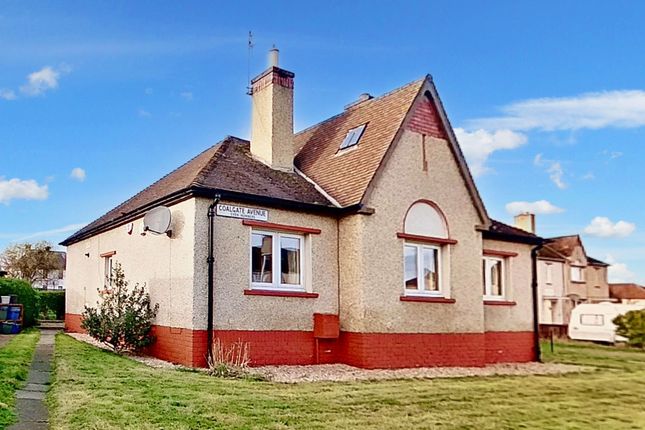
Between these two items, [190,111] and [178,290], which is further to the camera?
[190,111]

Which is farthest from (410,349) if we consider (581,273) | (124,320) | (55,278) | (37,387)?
(55,278)

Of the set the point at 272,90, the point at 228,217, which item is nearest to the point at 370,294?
the point at 228,217

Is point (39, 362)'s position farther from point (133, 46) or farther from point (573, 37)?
point (573, 37)

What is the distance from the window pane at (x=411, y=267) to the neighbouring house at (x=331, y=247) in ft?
0.10

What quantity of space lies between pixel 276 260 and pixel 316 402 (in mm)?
6091

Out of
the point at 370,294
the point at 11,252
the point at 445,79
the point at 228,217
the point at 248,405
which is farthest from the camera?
the point at 11,252

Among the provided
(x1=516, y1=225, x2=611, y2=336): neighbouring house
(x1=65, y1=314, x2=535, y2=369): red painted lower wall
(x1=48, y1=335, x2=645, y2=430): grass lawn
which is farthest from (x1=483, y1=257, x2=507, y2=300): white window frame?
(x1=516, y1=225, x2=611, y2=336): neighbouring house

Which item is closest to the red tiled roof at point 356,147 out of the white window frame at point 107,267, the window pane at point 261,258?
the window pane at point 261,258

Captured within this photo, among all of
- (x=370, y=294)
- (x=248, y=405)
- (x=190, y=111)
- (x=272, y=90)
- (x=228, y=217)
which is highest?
(x=272, y=90)

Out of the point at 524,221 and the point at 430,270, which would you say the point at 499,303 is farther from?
the point at 524,221

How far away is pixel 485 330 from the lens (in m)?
19.4

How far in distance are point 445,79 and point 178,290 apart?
9932mm

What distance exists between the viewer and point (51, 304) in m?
31.7

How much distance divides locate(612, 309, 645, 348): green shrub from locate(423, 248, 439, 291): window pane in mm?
18330
